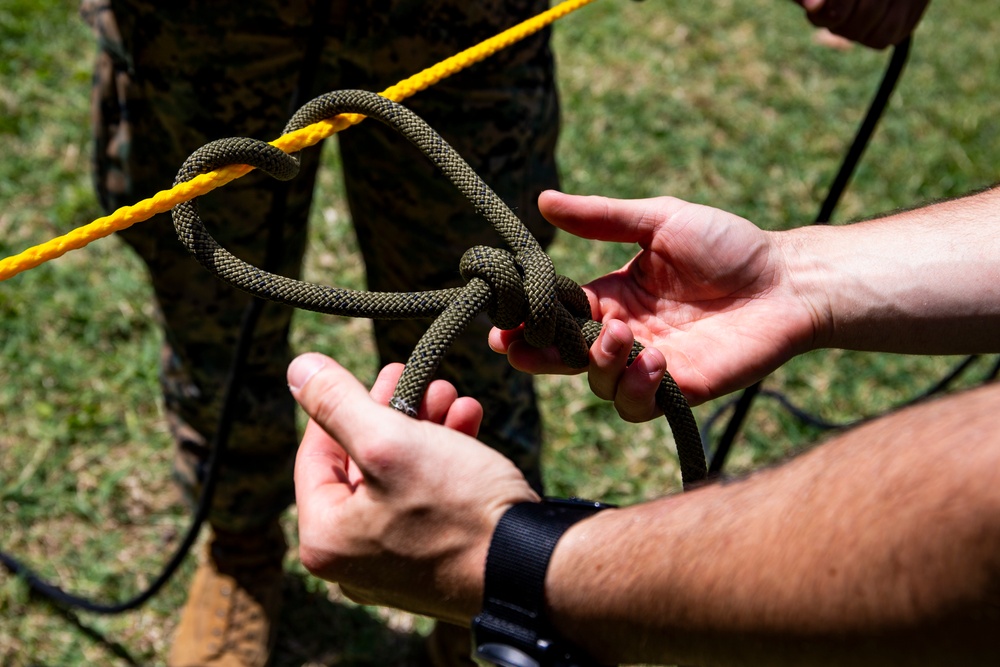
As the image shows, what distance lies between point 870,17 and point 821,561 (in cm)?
111

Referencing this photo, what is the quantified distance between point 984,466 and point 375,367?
1913 mm

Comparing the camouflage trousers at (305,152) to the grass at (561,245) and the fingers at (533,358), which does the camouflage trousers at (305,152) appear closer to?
the fingers at (533,358)

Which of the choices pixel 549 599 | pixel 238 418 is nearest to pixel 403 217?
pixel 238 418

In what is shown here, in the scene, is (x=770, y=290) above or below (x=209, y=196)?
below

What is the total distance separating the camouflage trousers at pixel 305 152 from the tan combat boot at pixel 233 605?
1.07ft

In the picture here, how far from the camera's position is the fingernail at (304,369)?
36.9 inches

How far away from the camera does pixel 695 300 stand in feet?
4.19

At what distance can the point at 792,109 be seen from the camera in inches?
137

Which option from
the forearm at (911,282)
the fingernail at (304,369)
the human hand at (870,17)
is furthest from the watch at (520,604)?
the human hand at (870,17)

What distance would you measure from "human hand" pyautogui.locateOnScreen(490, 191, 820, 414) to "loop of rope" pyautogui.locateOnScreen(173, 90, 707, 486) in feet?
0.20

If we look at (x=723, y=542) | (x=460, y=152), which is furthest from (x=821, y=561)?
(x=460, y=152)

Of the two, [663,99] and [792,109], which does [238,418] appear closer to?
[663,99]

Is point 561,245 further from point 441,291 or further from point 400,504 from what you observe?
point 400,504

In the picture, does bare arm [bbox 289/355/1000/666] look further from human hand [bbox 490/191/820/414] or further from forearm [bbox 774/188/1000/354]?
forearm [bbox 774/188/1000/354]
